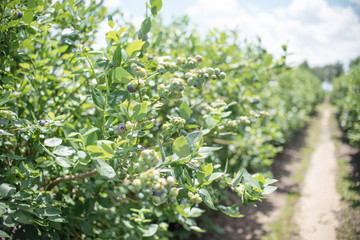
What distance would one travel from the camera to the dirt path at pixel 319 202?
10.8 feet

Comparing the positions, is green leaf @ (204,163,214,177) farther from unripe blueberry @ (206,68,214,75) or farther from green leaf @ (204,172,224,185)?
unripe blueberry @ (206,68,214,75)

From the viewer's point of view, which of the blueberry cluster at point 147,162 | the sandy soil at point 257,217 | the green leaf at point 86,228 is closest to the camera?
the blueberry cluster at point 147,162

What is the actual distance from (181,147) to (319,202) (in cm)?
451

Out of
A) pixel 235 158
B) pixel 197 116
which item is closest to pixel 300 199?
pixel 235 158

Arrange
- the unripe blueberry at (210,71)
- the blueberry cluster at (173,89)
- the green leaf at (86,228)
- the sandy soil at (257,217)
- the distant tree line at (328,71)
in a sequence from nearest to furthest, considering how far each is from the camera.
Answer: the blueberry cluster at (173,89)
the unripe blueberry at (210,71)
the green leaf at (86,228)
the sandy soil at (257,217)
the distant tree line at (328,71)

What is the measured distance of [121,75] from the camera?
828mm

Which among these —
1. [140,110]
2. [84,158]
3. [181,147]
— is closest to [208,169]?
[181,147]

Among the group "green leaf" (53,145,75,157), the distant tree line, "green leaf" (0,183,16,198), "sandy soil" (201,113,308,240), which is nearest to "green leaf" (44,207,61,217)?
"green leaf" (0,183,16,198)

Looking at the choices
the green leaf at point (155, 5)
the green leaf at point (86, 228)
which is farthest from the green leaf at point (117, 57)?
the green leaf at point (86, 228)

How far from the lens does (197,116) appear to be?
210cm

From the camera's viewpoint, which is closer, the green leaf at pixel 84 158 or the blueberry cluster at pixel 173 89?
the green leaf at pixel 84 158

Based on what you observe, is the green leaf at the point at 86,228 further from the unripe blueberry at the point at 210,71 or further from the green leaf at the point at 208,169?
the unripe blueberry at the point at 210,71

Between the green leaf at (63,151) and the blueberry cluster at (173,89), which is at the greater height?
the blueberry cluster at (173,89)

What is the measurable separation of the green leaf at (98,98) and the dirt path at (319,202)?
11.0 ft
